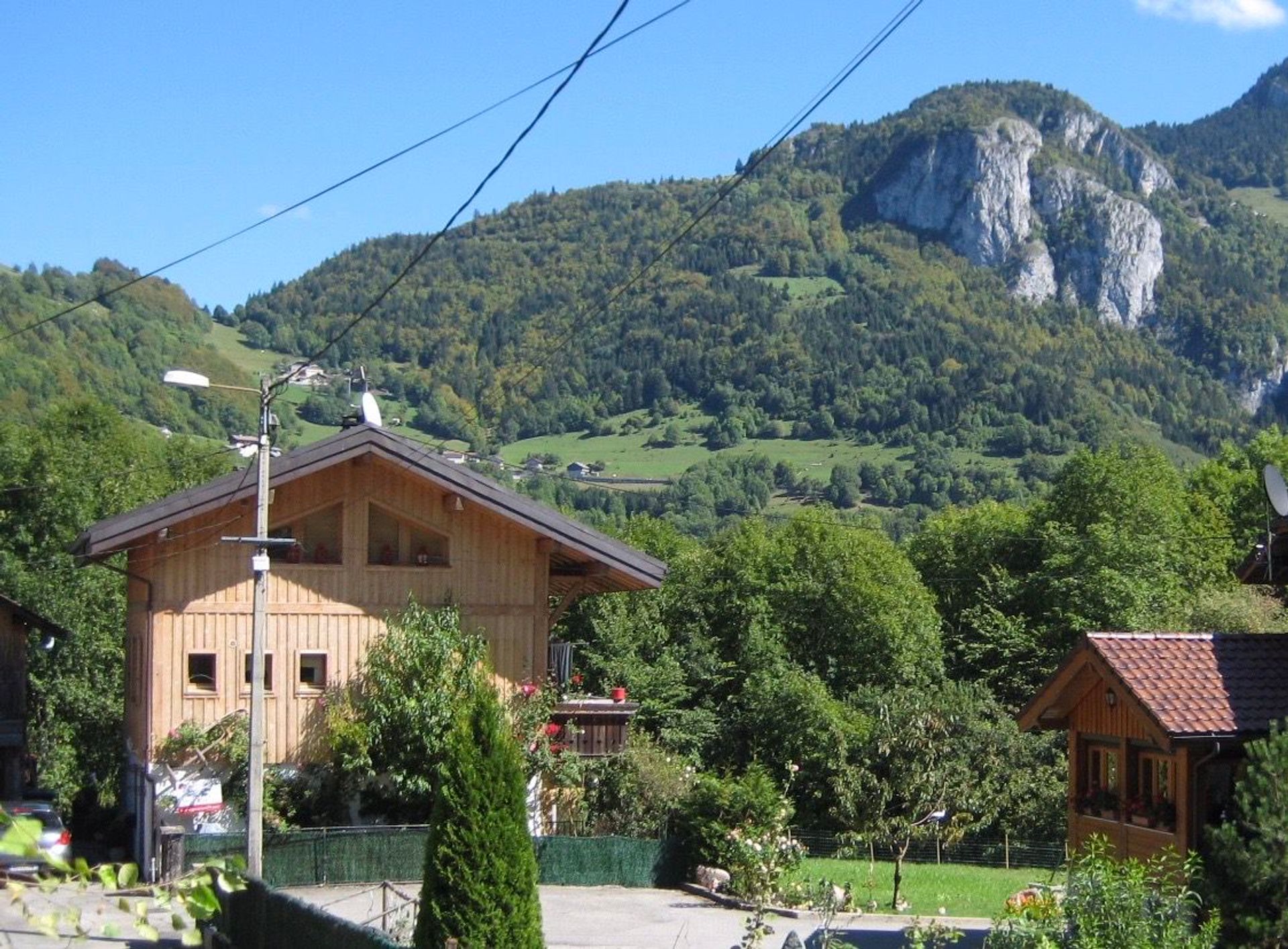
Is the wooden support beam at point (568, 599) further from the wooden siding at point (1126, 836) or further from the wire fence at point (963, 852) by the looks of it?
the wooden siding at point (1126, 836)

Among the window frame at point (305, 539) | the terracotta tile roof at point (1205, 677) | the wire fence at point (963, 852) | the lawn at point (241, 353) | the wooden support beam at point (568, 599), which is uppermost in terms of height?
the lawn at point (241, 353)

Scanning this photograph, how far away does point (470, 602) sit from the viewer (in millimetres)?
29453

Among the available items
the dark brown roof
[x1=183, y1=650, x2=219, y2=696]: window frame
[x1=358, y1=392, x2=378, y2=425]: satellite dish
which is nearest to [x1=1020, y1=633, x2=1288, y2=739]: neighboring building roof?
the dark brown roof

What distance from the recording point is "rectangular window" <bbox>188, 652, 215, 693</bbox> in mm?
28219

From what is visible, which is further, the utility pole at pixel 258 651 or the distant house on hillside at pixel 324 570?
the distant house on hillside at pixel 324 570

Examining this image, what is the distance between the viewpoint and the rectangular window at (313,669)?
94.1 feet

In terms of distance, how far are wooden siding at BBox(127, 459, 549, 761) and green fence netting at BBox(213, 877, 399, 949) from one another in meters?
7.80

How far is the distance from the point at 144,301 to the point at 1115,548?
124 metres

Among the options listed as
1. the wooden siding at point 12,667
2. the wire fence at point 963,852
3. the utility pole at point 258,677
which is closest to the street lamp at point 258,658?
the utility pole at point 258,677

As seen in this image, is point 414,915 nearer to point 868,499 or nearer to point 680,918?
point 680,918

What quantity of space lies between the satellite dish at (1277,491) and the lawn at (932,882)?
7.58m

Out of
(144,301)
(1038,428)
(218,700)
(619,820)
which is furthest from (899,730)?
(1038,428)

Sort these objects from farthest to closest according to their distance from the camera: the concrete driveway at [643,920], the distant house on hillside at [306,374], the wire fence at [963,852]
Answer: the wire fence at [963,852] → the concrete driveway at [643,920] → the distant house on hillside at [306,374]

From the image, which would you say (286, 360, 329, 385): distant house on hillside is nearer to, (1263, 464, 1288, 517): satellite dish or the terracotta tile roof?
the terracotta tile roof
